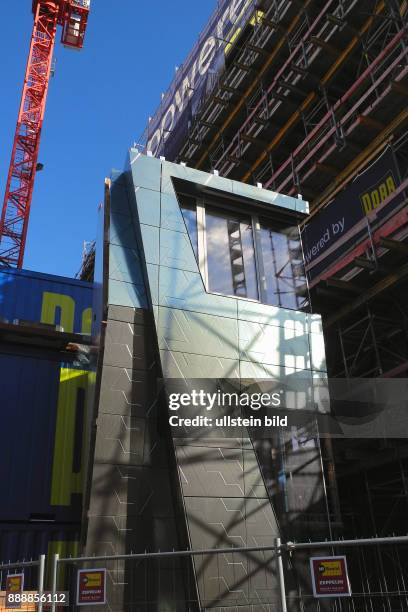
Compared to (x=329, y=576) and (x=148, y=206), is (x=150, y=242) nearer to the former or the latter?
(x=148, y=206)

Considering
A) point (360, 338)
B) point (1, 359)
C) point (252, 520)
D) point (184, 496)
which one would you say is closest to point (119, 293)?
point (184, 496)

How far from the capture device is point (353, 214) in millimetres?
19156

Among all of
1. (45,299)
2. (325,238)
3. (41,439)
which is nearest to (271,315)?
(41,439)

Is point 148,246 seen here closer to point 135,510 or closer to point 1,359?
point 135,510

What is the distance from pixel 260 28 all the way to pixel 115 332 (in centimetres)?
2647

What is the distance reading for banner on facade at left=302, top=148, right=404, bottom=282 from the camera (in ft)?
58.6

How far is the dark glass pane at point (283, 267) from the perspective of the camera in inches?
459

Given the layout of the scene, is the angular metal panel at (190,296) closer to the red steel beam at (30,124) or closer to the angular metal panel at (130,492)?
the angular metal panel at (130,492)

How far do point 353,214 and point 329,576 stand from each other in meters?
15.6

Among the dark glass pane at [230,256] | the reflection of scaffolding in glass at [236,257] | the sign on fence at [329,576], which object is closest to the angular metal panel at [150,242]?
the dark glass pane at [230,256]

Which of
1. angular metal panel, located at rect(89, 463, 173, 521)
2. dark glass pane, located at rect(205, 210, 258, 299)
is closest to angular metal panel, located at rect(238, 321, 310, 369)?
dark glass pane, located at rect(205, 210, 258, 299)

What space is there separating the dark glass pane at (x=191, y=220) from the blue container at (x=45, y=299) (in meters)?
7.55

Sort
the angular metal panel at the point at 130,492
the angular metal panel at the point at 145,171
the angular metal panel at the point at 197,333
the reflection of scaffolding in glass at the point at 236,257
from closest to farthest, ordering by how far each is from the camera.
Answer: the angular metal panel at the point at 130,492 < the angular metal panel at the point at 197,333 < the angular metal panel at the point at 145,171 < the reflection of scaffolding in glass at the point at 236,257

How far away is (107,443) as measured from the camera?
8625 mm
